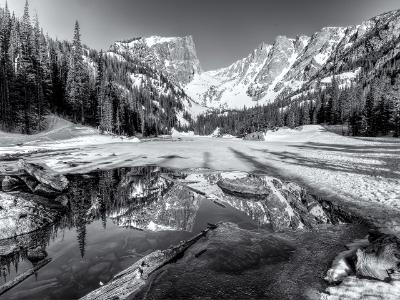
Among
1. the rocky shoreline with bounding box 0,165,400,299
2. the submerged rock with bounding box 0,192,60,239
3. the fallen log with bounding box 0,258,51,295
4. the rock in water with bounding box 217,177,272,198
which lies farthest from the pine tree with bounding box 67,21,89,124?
the fallen log with bounding box 0,258,51,295

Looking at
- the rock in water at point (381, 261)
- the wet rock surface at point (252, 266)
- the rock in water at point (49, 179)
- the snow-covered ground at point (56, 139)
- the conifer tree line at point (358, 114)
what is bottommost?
the wet rock surface at point (252, 266)

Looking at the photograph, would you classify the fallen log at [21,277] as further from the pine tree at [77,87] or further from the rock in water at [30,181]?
the pine tree at [77,87]

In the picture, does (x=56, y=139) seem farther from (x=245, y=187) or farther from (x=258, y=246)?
(x=258, y=246)

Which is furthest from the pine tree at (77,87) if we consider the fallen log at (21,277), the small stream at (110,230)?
the fallen log at (21,277)

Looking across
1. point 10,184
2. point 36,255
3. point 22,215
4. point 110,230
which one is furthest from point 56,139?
point 36,255

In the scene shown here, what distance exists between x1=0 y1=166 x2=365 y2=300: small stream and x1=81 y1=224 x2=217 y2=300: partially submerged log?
0.43 metres

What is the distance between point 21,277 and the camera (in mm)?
6625

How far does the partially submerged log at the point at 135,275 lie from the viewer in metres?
5.60

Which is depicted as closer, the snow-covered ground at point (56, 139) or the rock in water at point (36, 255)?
the rock in water at point (36, 255)

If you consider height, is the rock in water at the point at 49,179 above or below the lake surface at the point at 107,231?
above

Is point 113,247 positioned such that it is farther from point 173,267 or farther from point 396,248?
point 396,248

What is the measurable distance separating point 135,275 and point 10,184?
9.94m

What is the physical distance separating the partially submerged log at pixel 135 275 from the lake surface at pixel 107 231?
46cm

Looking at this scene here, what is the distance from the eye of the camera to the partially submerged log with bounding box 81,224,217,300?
18.4 ft
